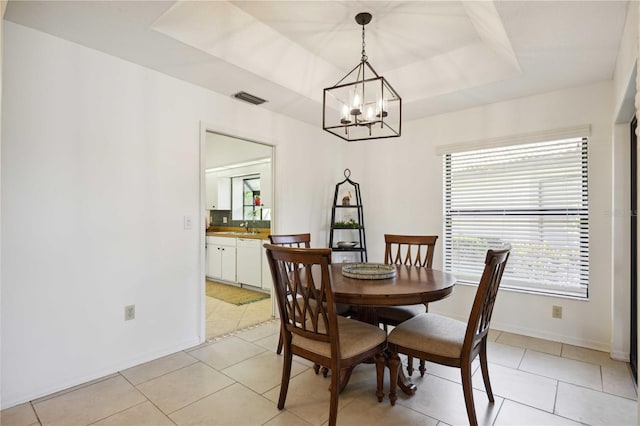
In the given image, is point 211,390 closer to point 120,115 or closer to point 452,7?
point 120,115

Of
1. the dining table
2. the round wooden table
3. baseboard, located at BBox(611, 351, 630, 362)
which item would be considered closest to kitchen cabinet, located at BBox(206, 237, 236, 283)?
the dining table

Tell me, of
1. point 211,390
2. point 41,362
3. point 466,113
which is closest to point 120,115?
point 41,362

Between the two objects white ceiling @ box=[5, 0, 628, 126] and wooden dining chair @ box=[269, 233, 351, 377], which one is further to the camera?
wooden dining chair @ box=[269, 233, 351, 377]

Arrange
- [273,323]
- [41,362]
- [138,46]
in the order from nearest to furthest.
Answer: [41,362], [138,46], [273,323]

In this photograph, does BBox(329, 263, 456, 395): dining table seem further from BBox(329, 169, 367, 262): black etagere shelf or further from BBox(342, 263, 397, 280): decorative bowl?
BBox(329, 169, 367, 262): black etagere shelf

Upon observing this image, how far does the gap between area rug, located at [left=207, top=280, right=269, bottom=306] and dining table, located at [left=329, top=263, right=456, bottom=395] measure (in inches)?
94.2

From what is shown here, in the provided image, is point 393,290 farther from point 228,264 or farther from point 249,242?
point 228,264

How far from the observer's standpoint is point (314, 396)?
6.99 feet

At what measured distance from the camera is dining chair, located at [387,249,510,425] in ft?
5.69

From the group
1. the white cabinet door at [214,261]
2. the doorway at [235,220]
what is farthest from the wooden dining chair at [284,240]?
the white cabinet door at [214,261]

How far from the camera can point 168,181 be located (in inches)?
111

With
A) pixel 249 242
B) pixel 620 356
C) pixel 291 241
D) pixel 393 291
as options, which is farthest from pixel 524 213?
pixel 249 242

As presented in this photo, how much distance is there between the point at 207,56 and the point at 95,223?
Answer: 57.8 inches

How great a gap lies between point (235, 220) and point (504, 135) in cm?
459
